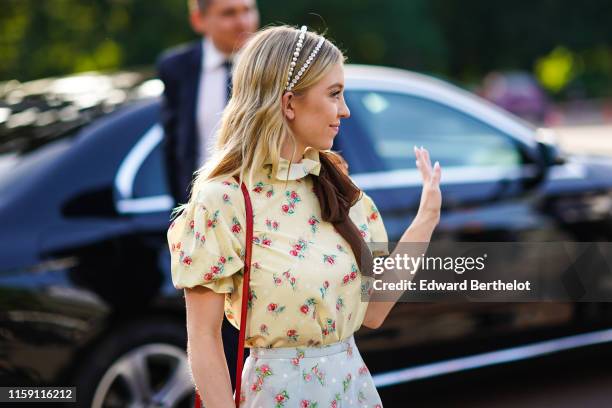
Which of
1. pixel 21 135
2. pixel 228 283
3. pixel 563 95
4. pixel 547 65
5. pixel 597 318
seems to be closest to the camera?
pixel 228 283

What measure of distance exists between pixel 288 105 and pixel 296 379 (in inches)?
26.1

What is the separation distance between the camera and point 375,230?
267 centimetres

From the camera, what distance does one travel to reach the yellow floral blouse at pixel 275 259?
2301 millimetres

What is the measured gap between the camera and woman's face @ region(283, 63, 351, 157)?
243 cm

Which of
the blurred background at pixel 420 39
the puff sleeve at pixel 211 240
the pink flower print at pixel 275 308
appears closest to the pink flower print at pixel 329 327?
the pink flower print at pixel 275 308

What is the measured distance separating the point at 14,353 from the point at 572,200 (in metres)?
2.77

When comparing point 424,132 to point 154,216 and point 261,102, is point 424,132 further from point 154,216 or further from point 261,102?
point 261,102

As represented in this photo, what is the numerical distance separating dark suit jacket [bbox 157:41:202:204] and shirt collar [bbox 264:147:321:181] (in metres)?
1.31

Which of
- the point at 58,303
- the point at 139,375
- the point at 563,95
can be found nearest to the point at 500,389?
the point at 139,375

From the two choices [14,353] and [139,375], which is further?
[139,375]

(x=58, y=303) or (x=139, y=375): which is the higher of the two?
(x=58, y=303)

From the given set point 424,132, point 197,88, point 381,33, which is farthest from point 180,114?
point 381,33

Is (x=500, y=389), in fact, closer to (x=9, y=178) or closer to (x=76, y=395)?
(x=76, y=395)

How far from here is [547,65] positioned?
52469 mm
